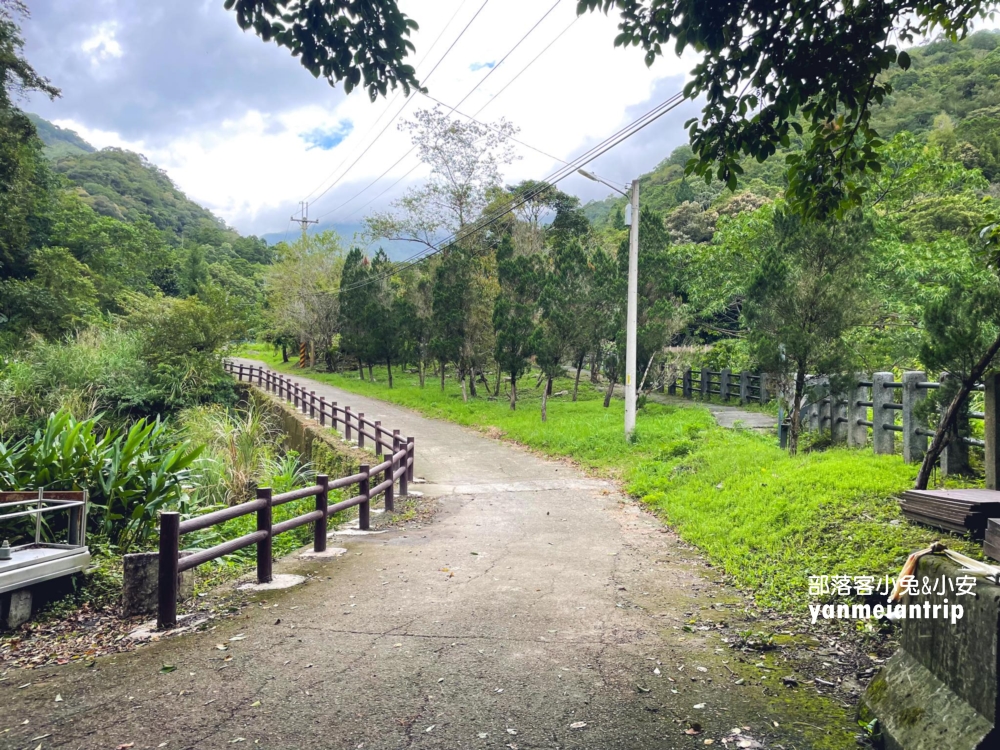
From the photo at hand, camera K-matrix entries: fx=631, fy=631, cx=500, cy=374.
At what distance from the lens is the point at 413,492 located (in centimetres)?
1097

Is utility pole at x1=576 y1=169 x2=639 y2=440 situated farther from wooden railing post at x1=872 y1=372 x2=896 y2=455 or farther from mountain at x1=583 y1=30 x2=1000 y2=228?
mountain at x1=583 y1=30 x2=1000 y2=228

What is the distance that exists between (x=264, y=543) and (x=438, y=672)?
263 centimetres

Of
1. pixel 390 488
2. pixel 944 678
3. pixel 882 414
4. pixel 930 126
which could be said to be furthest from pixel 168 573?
pixel 930 126

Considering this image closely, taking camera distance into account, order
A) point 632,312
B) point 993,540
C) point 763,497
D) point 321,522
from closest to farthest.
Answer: point 993,540
point 321,522
point 763,497
point 632,312

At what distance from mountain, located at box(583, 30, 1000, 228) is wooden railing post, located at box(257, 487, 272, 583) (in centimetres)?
2596

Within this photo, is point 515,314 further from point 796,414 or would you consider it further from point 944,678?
point 944,678

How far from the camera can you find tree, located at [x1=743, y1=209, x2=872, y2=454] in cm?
924

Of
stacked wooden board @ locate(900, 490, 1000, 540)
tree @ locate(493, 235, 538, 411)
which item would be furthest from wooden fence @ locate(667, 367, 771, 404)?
stacked wooden board @ locate(900, 490, 1000, 540)

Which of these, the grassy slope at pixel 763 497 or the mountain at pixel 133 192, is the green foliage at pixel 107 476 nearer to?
the grassy slope at pixel 763 497

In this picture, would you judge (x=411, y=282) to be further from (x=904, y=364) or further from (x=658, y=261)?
(x=904, y=364)

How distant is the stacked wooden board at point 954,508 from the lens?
4691 millimetres

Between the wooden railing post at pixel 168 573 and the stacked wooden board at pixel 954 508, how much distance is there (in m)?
5.89

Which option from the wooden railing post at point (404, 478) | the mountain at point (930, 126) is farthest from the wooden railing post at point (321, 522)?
the mountain at point (930, 126)

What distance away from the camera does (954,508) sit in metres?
4.87
